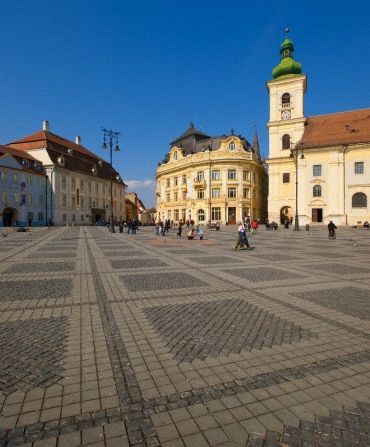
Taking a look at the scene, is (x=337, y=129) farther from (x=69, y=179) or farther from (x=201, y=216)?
(x=69, y=179)

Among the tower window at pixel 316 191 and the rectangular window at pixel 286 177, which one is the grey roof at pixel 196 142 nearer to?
the rectangular window at pixel 286 177

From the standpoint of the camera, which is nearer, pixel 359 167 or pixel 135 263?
pixel 135 263

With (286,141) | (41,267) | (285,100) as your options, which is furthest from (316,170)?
(41,267)

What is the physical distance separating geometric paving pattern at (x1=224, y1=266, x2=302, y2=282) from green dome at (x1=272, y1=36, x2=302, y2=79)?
171 feet

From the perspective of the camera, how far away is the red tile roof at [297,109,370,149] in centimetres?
4547

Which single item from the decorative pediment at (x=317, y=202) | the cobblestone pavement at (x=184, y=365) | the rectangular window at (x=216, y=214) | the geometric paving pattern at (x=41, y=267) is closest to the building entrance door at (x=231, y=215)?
the rectangular window at (x=216, y=214)

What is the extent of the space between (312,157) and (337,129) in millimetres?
6609

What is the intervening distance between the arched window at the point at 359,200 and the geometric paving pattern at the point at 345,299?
4256cm

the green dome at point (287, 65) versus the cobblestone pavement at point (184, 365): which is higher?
the green dome at point (287, 65)

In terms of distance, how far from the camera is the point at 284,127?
52125 mm

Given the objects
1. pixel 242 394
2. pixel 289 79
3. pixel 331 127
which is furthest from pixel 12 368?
pixel 289 79

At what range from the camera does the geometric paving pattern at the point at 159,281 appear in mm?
7875

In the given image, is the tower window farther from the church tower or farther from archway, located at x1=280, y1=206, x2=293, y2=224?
archway, located at x1=280, y1=206, x2=293, y2=224

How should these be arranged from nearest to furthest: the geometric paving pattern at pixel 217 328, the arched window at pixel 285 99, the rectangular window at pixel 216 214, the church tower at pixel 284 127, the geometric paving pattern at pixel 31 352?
1. the geometric paving pattern at pixel 31 352
2. the geometric paving pattern at pixel 217 328
3. the church tower at pixel 284 127
4. the arched window at pixel 285 99
5. the rectangular window at pixel 216 214
